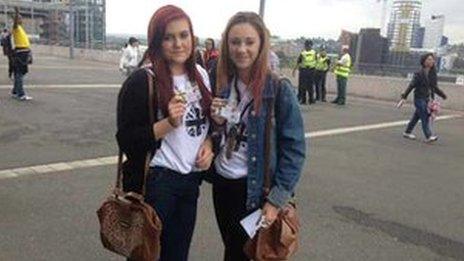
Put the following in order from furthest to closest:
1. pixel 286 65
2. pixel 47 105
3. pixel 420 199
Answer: pixel 286 65 → pixel 47 105 → pixel 420 199

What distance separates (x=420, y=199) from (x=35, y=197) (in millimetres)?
4194

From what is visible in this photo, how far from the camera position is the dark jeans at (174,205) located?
269 centimetres

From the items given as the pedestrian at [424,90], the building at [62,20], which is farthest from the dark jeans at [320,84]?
the building at [62,20]

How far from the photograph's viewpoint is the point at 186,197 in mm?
2836

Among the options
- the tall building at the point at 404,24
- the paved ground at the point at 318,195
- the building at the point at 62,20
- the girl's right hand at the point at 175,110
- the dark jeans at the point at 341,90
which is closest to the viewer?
the girl's right hand at the point at 175,110

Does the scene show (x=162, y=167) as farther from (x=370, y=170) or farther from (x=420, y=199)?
(x=370, y=170)

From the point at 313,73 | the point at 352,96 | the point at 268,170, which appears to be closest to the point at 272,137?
the point at 268,170

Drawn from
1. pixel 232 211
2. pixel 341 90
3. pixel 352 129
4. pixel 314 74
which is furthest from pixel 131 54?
pixel 232 211

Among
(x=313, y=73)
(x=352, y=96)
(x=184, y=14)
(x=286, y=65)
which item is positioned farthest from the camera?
(x=286, y=65)

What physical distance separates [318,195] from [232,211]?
3470mm

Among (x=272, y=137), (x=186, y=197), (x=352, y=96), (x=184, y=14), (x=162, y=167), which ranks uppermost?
(x=184, y=14)

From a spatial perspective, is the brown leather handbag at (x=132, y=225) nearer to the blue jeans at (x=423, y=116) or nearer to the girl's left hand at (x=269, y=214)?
the girl's left hand at (x=269, y=214)

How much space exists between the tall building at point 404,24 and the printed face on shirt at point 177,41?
2450 cm

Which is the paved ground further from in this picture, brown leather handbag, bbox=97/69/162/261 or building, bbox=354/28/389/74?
building, bbox=354/28/389/74
